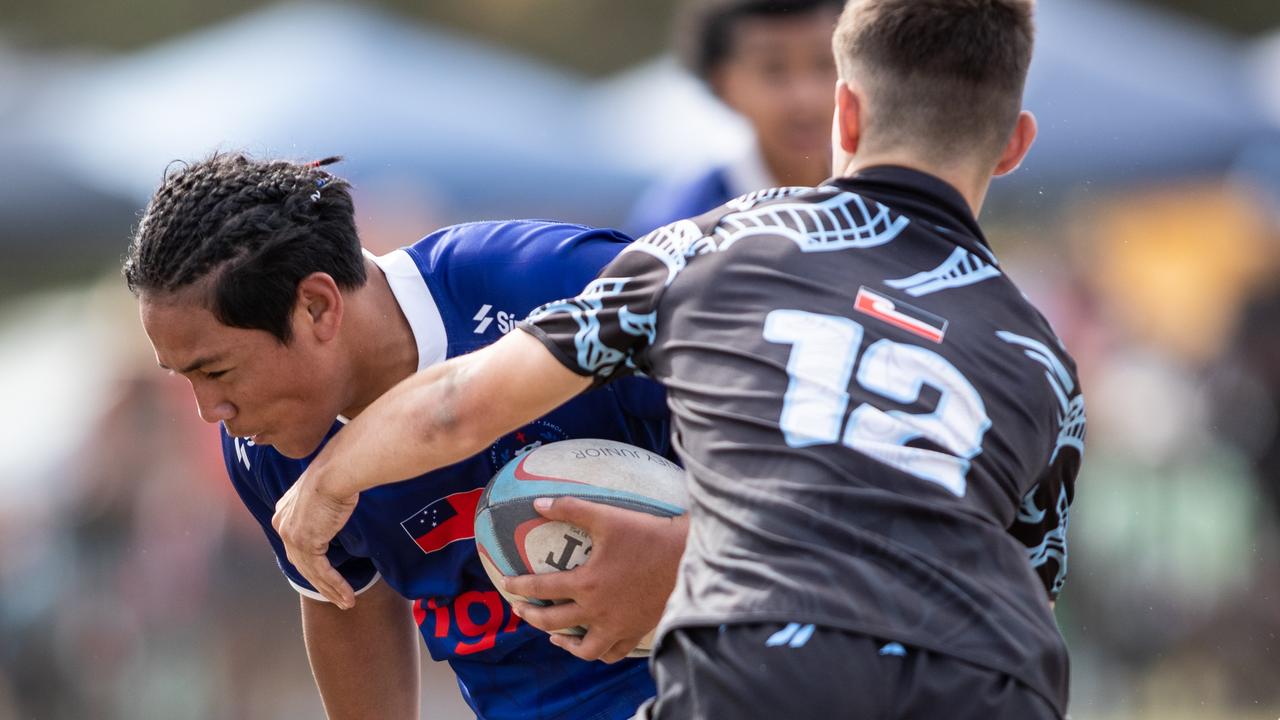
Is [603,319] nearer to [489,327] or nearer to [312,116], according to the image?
[489,327]

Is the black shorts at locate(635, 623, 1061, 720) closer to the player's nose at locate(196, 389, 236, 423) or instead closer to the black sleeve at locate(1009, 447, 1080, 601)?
the black sleeve at locate(1009, 447, 1080, 601)

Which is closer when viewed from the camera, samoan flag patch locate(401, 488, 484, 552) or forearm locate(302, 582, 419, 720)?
samoan flag patch locate(401, 488, 484, 552)

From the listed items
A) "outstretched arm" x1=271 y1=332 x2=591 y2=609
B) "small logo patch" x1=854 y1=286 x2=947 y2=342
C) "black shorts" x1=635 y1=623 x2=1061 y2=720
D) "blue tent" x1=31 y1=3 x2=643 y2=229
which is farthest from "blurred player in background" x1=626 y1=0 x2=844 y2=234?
"blue tent" x1=31 y1=3 x2=643 y2=229

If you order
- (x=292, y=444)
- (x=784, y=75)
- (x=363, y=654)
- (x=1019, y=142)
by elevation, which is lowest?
(x=363, y=654)

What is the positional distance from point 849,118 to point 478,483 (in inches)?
51.5

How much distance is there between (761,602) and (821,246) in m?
0.63

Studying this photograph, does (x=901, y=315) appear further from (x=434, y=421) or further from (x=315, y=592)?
(x=315, y=592)

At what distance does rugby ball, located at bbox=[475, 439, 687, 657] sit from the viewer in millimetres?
3199

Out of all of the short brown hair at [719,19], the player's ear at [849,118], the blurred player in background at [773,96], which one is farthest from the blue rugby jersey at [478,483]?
the short brown hair at [719,19]

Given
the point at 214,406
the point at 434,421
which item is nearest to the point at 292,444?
the point at 214,406

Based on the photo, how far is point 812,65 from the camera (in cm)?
544

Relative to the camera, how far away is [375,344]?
351cm

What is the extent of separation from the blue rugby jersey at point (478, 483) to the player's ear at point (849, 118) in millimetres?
826

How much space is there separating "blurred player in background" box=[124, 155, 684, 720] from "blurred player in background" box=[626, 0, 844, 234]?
190cm
